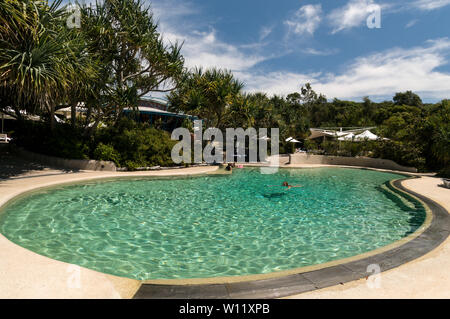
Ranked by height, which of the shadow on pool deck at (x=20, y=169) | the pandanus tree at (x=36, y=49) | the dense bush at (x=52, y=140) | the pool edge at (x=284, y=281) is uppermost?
the pandanus tree at (x=36, y=49)

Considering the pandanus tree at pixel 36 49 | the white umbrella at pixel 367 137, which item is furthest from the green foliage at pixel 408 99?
the pandanus tree at pixel 36 49

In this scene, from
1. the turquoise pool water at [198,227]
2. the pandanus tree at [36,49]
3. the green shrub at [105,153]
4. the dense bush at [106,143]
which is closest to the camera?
the turquoise pool water at [198,227]

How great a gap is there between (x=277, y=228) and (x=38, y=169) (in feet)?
42.4

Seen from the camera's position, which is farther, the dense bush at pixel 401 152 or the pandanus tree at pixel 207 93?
the pandanus tree at pixel 207 93

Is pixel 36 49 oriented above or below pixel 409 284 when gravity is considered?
above

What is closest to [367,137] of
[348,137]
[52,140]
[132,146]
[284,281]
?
[348,137]

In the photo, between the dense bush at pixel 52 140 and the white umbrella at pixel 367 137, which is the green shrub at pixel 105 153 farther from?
the white umbrella at pixel 367 137

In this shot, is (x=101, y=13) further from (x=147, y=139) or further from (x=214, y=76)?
(x=214, y=76)

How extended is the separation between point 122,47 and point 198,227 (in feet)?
46.1

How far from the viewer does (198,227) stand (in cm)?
666

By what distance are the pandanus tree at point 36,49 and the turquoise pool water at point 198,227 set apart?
179 inches

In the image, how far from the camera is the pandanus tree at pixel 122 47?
14.1m

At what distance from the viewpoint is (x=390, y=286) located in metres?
3.14

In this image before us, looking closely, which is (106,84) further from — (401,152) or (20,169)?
(401,152)
